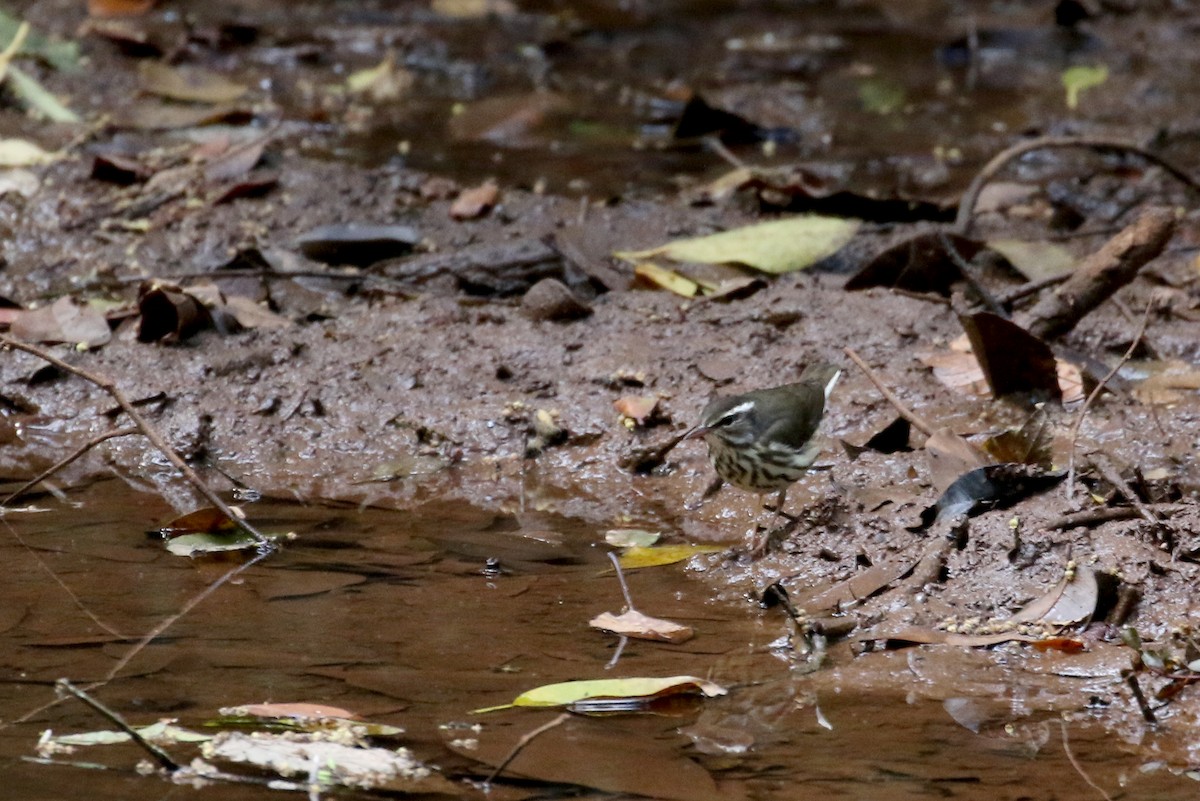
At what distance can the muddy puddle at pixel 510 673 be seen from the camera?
127 inches

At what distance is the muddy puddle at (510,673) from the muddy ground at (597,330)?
24cm

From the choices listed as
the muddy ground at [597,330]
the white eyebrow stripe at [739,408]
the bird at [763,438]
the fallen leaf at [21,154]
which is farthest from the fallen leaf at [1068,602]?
the fallen leaf at [21,154]

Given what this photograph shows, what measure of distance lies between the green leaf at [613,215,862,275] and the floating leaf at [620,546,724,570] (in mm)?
2243

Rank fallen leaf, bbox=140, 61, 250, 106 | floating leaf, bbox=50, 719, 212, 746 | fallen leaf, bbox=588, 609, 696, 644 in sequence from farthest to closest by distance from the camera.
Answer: fallen leaf, bbox=140, 61, 250, 106 < fallen leaf, bbox=588, 609, 696, 644 < floating leaf, bbox=50, 719, 212, 746

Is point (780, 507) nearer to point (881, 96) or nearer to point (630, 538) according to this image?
point (630, 538)

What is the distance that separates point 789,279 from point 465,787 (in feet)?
→ 13.3

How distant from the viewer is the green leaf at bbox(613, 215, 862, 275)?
682 cm

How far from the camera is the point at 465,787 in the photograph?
3.11 m

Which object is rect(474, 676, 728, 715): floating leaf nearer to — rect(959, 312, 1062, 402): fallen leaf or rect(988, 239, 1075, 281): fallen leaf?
rect(959, 312, 1062, 402): fallen leaf

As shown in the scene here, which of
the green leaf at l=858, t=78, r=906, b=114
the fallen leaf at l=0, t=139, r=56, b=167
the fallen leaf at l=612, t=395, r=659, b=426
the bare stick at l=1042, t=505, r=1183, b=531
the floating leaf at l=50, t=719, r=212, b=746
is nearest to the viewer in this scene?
the floating leaf at l=50, t=719, r=212, b=746

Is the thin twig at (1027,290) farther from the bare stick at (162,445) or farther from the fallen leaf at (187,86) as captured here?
the fallen leaf at (187,86)

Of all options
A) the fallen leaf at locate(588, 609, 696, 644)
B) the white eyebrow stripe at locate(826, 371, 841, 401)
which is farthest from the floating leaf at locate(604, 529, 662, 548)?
the white eyebrow stripe at locate(826, 371, 841, 401)

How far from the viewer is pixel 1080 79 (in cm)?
1052

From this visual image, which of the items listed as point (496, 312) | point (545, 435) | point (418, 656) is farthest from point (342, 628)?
point (496, 312)
